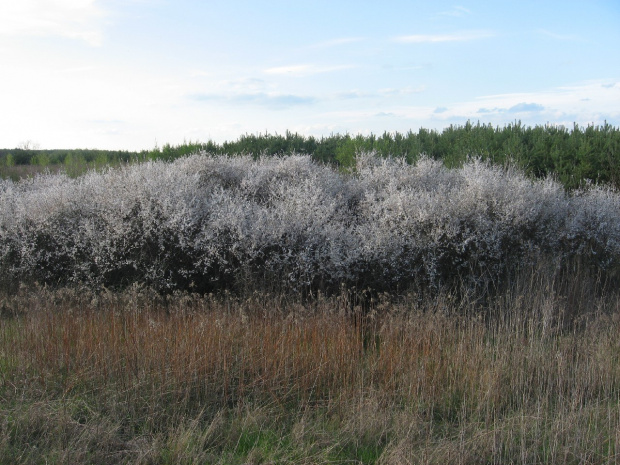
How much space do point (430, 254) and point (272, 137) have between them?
10.2 meters

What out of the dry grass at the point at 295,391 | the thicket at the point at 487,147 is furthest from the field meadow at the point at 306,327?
the thicket at the point at 487,147

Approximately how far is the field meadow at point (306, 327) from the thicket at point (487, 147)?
98.5 inches

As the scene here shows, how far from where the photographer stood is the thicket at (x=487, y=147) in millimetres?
10992

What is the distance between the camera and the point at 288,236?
21.6 feet

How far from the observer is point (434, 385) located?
4367 mm

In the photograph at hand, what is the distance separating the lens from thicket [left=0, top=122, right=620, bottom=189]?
1099 centimetres

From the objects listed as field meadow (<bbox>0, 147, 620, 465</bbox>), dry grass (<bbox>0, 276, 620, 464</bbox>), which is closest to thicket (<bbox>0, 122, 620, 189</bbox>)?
field meadow (<bbox>0, 147, 620, 465</bbox>)

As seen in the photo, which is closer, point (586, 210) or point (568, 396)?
point (568, 396)

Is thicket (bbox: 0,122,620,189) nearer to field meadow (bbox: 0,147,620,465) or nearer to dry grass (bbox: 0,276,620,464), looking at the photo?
field meadow (bbox: 0,147,620,465)

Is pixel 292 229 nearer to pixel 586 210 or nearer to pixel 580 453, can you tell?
pixel 580 453

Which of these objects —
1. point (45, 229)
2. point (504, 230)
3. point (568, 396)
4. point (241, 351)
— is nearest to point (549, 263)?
point (504, 230)

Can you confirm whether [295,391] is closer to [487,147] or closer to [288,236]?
[288,236]

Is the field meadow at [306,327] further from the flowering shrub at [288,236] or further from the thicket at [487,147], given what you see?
the thicket at [487,147]

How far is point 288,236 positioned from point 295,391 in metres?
2.52
